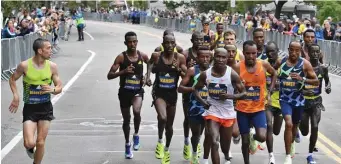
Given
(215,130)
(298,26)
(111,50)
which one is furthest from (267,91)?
(111,50)

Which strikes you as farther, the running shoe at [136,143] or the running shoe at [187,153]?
the running shoe at [136,143]

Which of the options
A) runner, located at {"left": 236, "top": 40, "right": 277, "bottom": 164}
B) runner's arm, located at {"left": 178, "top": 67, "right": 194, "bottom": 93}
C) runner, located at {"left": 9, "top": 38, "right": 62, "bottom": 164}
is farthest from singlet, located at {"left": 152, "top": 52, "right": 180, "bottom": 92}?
runner, located at {"left": 9, "top": 38, "right": 62, "bottom": 164}

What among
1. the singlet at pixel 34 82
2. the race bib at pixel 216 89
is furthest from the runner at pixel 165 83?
the singlet at pixel 34 82

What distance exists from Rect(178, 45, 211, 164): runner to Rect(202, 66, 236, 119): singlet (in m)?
0.55

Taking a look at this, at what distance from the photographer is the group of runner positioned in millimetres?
9156

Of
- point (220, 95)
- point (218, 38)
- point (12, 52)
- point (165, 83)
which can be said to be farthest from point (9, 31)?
point (220, 95)

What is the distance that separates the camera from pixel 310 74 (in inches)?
402

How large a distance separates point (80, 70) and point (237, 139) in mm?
14671

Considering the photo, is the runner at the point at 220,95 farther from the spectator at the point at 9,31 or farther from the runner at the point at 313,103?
the spectator at the point at 9,31

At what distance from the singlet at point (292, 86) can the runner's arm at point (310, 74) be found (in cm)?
6

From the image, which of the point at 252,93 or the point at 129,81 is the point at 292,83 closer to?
the point at 252,93

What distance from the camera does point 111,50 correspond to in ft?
110

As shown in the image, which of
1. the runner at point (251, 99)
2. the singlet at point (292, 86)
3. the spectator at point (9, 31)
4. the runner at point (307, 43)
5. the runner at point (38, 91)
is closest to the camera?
the runner at point (38, 91)

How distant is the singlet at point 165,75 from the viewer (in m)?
10.6
